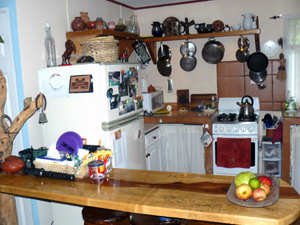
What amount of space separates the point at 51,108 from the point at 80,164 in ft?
2.92

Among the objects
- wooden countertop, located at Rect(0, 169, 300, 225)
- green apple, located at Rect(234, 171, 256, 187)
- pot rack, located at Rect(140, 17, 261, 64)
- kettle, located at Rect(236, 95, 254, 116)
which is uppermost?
pot rack, located at Rect(140, 17, 261, 64)

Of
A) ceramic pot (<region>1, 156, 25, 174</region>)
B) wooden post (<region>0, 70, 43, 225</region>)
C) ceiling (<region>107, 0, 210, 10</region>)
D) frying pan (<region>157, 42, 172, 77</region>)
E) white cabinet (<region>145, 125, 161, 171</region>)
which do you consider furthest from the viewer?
frying pan (<region>157, 42, 172, 77</region>)

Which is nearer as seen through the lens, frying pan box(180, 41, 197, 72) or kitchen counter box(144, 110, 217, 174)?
kitchen counter box(144, 110, 217, 174)

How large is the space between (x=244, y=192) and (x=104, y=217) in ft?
2.87

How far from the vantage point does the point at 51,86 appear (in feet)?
8.32

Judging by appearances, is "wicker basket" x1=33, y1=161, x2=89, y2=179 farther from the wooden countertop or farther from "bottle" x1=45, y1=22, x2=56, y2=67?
"bottle" x1=45, y1=22, x2=56, y2=67

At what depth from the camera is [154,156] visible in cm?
368

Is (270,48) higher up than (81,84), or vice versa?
(270,48)

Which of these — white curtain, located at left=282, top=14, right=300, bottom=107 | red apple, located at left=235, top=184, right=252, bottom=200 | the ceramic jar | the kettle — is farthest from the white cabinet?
red apple, located at left=235, top=184, right=252, bottom=200

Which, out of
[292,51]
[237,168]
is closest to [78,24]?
[237,168]

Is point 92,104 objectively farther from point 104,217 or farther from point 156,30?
point 156,30

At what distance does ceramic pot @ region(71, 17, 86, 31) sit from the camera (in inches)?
117

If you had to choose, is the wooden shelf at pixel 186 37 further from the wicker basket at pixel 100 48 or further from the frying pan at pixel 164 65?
the wicker basket at pixel 100 48

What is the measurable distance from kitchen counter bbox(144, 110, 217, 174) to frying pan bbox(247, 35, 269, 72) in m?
0.82
